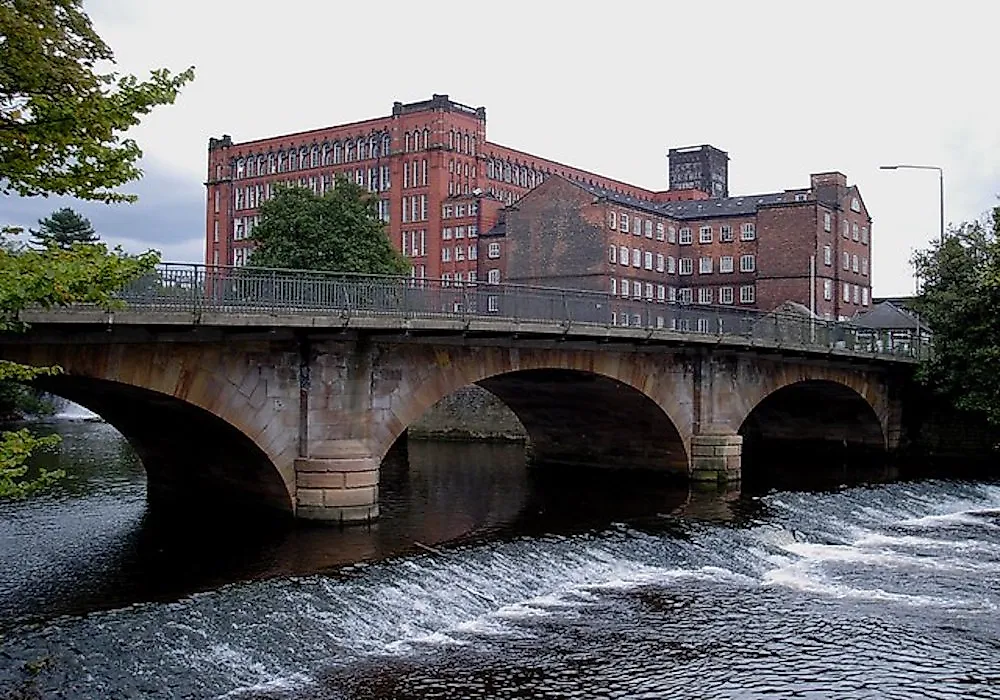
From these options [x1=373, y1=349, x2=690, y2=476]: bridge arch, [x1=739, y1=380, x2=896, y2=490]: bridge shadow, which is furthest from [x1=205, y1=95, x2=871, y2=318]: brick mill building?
[x1=373, y1=349, x2=690, y2=476]: bridge arch

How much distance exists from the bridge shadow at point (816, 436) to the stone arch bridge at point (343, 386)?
6.68 meters

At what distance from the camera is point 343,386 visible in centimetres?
2580

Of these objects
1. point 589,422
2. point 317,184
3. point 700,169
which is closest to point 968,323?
point 589,422

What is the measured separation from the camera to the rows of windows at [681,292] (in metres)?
85.9

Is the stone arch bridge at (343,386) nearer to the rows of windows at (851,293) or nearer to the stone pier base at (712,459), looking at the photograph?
the stone pier base at (712,459)

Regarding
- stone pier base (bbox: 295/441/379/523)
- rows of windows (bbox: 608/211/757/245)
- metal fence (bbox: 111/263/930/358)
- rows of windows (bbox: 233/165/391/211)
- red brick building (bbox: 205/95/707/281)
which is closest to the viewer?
metal fence (bbox: 111/263/930/358)

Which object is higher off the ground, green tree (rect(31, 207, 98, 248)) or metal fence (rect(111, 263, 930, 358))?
green tree (rect(31, 207, 98, 248))

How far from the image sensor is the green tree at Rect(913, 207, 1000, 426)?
139 feet

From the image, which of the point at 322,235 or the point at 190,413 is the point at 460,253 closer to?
the point at 322,235

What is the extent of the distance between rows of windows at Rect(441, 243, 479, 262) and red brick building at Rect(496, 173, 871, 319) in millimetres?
7422

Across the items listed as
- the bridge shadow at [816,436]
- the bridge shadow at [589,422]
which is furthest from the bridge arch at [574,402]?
the bridge shadow at [816,436]

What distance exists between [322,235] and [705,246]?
4330 centimetres

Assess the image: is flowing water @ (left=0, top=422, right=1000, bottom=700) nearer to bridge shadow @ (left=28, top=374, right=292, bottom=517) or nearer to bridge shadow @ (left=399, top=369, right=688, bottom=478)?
bridge shadow @ (left=28, top=374, right=292, bottom=517)

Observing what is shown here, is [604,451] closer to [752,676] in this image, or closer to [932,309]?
[932,309]
